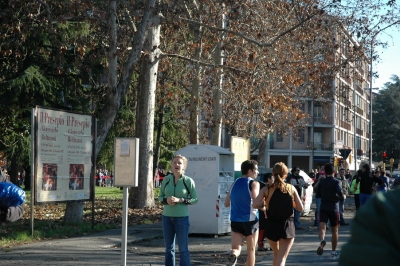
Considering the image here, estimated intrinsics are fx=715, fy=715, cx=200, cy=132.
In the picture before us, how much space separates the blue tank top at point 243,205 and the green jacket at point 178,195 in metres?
1.03

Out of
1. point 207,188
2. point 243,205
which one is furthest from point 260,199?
point 207,188

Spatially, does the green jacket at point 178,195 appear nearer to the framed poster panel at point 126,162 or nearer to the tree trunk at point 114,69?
the framed poster panel at point 126,162

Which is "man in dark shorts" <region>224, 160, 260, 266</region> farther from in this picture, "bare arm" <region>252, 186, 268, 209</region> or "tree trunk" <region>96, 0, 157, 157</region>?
"tree trunk" <region>96, 0, 157, 157</region>

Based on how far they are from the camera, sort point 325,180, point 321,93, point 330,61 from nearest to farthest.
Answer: point 325,180
point 330,61
point 321,93

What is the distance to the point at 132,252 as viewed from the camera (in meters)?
14.1

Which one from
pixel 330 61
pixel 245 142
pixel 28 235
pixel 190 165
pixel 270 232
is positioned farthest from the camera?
pixel 330 61

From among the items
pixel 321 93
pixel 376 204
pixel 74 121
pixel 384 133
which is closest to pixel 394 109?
pixel 384 133

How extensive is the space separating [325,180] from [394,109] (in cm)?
8717

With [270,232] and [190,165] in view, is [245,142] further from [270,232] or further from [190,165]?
[270,232]

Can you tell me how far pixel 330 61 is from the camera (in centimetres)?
3042

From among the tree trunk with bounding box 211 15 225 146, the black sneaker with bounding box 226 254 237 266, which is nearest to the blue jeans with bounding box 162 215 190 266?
the black sneaker with bounding box 226 254 237 266

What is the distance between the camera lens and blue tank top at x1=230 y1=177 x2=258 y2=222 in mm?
10453

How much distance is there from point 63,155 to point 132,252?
3324 millimetres

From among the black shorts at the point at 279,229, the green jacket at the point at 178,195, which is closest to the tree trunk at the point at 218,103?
the green jacket at the point at 178,195
